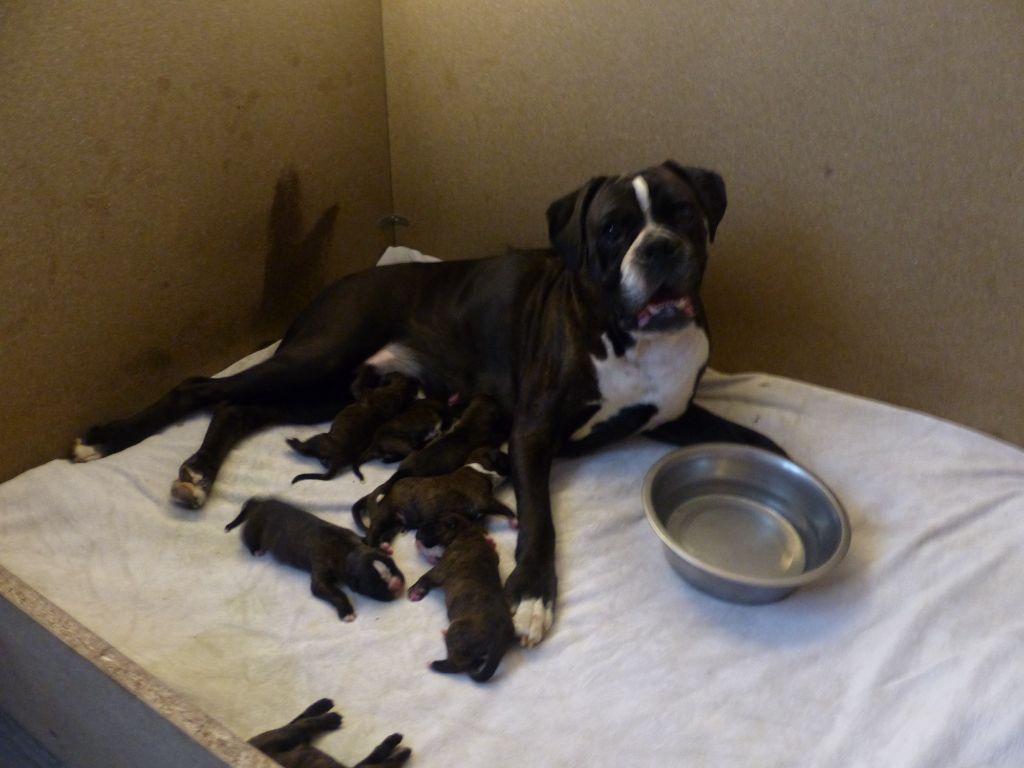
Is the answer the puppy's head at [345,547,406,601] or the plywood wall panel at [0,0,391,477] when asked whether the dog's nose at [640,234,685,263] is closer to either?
the puppy's head at [345,547,406,601]

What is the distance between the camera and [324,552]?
180 cm

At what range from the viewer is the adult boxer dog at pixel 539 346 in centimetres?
186

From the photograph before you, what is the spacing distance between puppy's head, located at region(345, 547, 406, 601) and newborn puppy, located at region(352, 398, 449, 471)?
39 cm

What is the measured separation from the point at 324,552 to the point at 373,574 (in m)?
0.13

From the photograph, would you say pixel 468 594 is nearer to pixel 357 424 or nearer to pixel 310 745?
pixel 310 745

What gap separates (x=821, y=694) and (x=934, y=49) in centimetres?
148

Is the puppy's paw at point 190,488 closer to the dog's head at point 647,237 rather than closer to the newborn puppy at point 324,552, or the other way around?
the newborn puppy at point 324,552

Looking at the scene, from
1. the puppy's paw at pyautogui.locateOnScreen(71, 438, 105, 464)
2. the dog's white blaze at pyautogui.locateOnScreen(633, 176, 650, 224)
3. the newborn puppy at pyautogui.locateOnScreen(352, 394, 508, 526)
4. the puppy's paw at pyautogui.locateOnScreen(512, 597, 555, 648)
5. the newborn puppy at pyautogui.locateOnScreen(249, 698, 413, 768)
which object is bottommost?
the newborn puppy at pyautogui.locateOnScreen(249, 698, 413, 768)

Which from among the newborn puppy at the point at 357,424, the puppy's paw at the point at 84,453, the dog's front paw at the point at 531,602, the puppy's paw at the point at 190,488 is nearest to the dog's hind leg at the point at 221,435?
the puppy's paw at the point at 190,488

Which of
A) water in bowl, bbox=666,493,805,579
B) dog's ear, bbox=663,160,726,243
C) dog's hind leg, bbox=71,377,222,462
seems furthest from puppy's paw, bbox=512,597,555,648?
dog's hind leg, bbox=71,377,222,462

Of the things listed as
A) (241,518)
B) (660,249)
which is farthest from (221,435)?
(660,249)

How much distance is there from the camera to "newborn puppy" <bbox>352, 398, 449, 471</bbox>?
85.2 inches

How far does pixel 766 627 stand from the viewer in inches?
68.4

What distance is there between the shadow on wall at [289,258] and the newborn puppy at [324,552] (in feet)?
2.92
